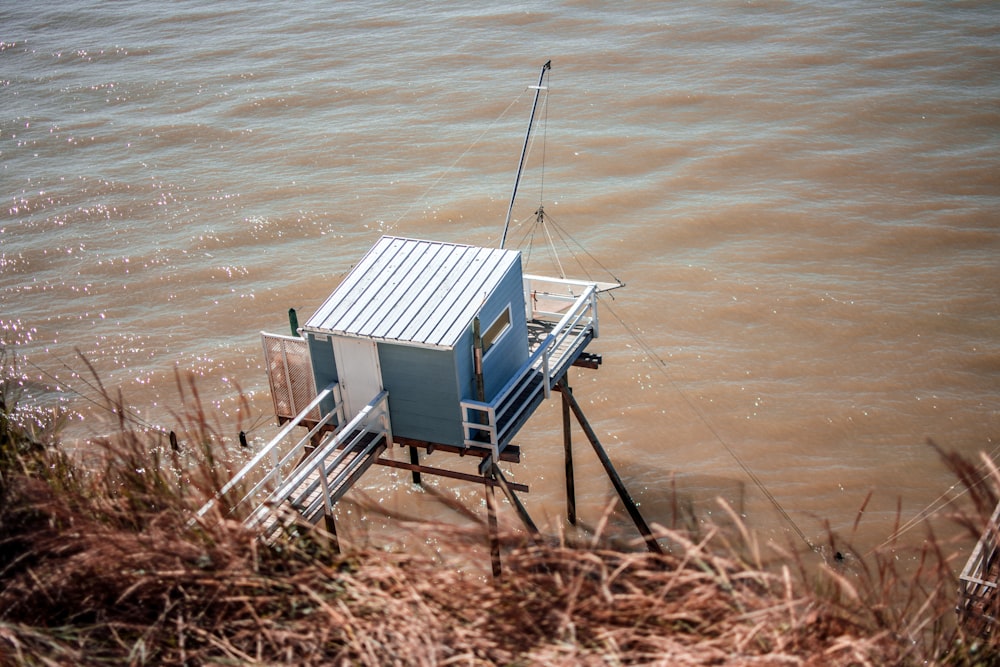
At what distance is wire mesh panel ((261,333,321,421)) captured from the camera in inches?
573

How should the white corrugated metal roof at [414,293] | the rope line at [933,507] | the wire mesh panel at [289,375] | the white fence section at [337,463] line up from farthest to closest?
1. the rope line at [933,507]
2. the wire mesh panel at [289,375]
3. the white corrugated metal roof at [414,293]
4. the white fence section at [337,463]

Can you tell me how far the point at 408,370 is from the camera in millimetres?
13766

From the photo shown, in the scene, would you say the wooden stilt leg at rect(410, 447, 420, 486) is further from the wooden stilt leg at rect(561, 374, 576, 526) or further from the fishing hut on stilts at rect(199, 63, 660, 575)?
the fishing hut on stilts at rect(199, 63, 660, 575)

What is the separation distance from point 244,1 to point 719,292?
25.1 meters

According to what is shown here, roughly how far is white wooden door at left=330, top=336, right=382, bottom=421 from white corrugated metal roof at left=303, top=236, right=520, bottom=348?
0.25 meters

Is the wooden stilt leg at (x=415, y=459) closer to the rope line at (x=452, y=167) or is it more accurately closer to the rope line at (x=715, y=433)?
the rope line at (x=715, y=433)

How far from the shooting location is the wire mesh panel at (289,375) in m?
14.6

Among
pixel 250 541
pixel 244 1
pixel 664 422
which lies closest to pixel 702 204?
pixel 664 422

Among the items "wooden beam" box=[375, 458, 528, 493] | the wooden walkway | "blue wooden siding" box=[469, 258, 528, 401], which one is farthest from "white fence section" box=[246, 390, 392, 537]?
"blue wooden siding" box=[469, 258, 528, 401]

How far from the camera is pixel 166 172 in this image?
29562 millimetres

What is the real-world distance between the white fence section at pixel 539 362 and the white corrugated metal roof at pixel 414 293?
1068 mm

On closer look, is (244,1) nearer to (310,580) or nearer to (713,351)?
(713,351)

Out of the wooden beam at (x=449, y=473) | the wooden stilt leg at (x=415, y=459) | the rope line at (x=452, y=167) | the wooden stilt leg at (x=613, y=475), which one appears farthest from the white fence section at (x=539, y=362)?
the rope line at (x=452, y=167)

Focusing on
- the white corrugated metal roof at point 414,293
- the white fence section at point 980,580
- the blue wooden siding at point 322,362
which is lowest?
the white fence section at point 980,580
